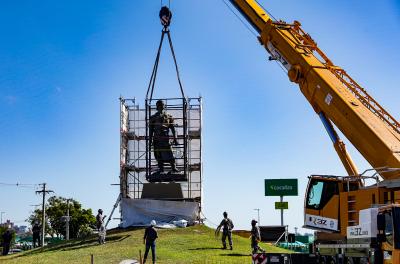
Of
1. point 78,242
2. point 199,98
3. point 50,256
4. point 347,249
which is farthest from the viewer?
point 199,98

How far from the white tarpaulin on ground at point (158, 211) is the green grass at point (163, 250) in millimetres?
2699

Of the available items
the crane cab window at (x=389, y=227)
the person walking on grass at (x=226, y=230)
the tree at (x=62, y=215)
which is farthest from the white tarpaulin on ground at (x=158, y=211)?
the tree at (x=62, y=215)

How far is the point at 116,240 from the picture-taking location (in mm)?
30766

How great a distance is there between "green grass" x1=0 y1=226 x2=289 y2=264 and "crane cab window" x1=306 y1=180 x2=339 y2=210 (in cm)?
643

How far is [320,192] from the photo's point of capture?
55.5 ft

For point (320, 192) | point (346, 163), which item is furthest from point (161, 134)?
point (320, 192)

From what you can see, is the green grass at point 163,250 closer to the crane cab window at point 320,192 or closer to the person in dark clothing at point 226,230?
the person in dark clothing at point 226,230

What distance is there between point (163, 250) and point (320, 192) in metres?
10.8

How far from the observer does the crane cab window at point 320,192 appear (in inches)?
657

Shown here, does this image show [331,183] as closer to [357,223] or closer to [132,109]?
[357,223]

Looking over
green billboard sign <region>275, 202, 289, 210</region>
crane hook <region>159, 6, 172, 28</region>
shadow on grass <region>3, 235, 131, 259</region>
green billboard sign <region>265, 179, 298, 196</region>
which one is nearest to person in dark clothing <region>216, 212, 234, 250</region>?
shadow on grass <region>3, 235, 131, 259</region>

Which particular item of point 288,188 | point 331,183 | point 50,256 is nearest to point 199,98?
Answer: point 288,188

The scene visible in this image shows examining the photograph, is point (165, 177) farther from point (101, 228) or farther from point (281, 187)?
point (101, 228)

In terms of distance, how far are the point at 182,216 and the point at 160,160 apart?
15.4 feet
